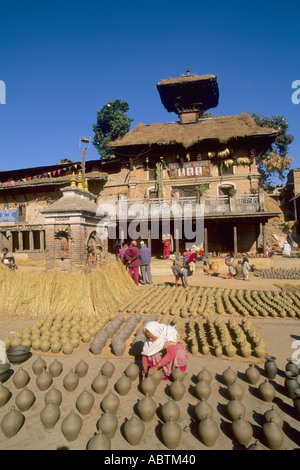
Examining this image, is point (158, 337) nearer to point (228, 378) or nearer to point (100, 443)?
point (228, 378)

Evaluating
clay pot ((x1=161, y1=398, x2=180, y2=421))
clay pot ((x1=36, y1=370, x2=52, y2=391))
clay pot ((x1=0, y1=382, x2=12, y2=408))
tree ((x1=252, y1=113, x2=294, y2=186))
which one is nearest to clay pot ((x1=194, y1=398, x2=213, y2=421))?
clay pot ((x1=161, y1=398, x2=180, y2=421))

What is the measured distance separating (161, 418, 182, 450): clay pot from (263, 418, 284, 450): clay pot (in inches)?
33.6

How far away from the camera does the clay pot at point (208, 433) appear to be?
2.63 meters

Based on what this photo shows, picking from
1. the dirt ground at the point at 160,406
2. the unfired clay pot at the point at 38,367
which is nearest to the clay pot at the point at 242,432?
the dirt ground at the point at 160,406

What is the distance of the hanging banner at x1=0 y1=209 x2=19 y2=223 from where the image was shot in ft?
74.2

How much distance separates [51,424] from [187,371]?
6.79 ft

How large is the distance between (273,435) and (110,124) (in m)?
37.0

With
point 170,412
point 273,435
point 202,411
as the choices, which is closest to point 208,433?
point 202,411

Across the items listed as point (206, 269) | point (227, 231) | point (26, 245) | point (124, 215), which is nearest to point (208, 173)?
point (227, 231)

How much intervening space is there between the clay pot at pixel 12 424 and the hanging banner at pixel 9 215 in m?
22.2

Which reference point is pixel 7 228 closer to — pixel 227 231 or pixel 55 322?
pixel 227 231

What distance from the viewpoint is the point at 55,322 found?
6.00 metres

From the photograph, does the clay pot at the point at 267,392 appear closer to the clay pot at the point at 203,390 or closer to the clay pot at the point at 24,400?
the clay pot at the point at 203,390

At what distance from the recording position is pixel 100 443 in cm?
250
